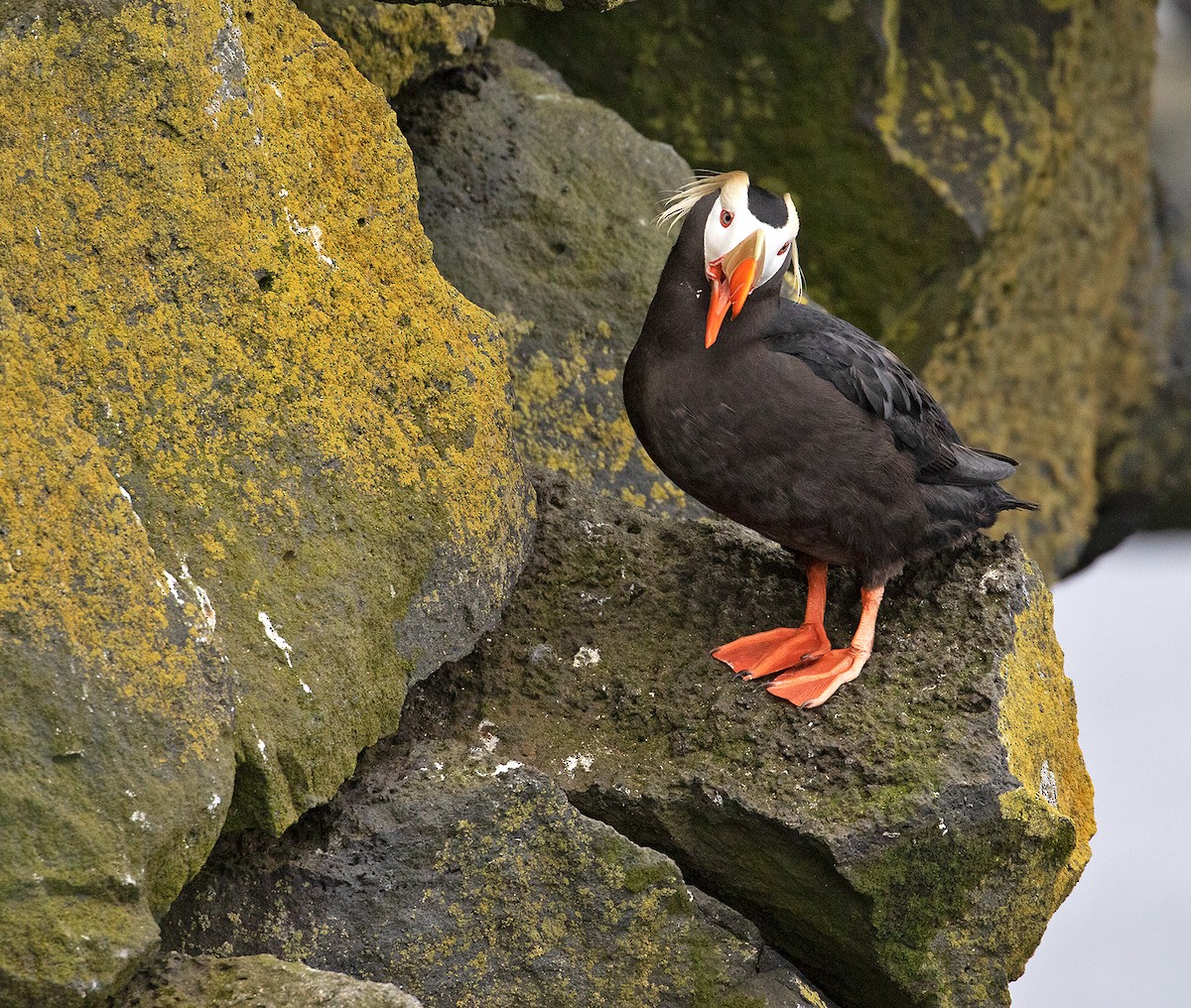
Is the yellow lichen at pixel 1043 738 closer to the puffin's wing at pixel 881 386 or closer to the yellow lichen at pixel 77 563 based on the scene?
the puffin's wing at pixel 881 386

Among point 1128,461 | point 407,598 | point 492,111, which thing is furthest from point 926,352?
point 407,598

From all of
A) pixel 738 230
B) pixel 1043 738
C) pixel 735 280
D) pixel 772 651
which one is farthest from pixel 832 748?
pixel 738 230

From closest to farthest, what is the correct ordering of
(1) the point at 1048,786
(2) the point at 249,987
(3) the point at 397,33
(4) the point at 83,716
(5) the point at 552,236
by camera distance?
(4) the point at 83,716 < (2) the point at 249,987 < (1) the point at 1048,786 < (3) the point at 397,33 < (5) the point at 552,236

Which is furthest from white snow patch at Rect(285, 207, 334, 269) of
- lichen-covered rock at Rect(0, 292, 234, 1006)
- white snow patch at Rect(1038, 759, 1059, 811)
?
white snow patch at Rect(1038, 759, 1059, 811)

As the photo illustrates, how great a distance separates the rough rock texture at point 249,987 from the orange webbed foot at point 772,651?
1.27m

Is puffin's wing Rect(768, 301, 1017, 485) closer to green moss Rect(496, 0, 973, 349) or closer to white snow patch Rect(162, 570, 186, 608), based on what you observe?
white snow patch Rect(162, 570, 186, 608)

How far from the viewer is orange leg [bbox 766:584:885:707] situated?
367cm

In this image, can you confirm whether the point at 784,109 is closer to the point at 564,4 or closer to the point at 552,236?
the point at 552,236

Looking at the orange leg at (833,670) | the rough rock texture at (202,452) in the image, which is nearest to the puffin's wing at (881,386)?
the orange leg at (833,670)

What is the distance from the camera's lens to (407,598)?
11.6 ft

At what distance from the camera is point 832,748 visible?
3.57m

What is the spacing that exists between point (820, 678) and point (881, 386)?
746mm

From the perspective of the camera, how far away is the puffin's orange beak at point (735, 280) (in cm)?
362

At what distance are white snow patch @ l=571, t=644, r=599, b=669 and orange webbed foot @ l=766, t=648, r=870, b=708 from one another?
0.45 meters
